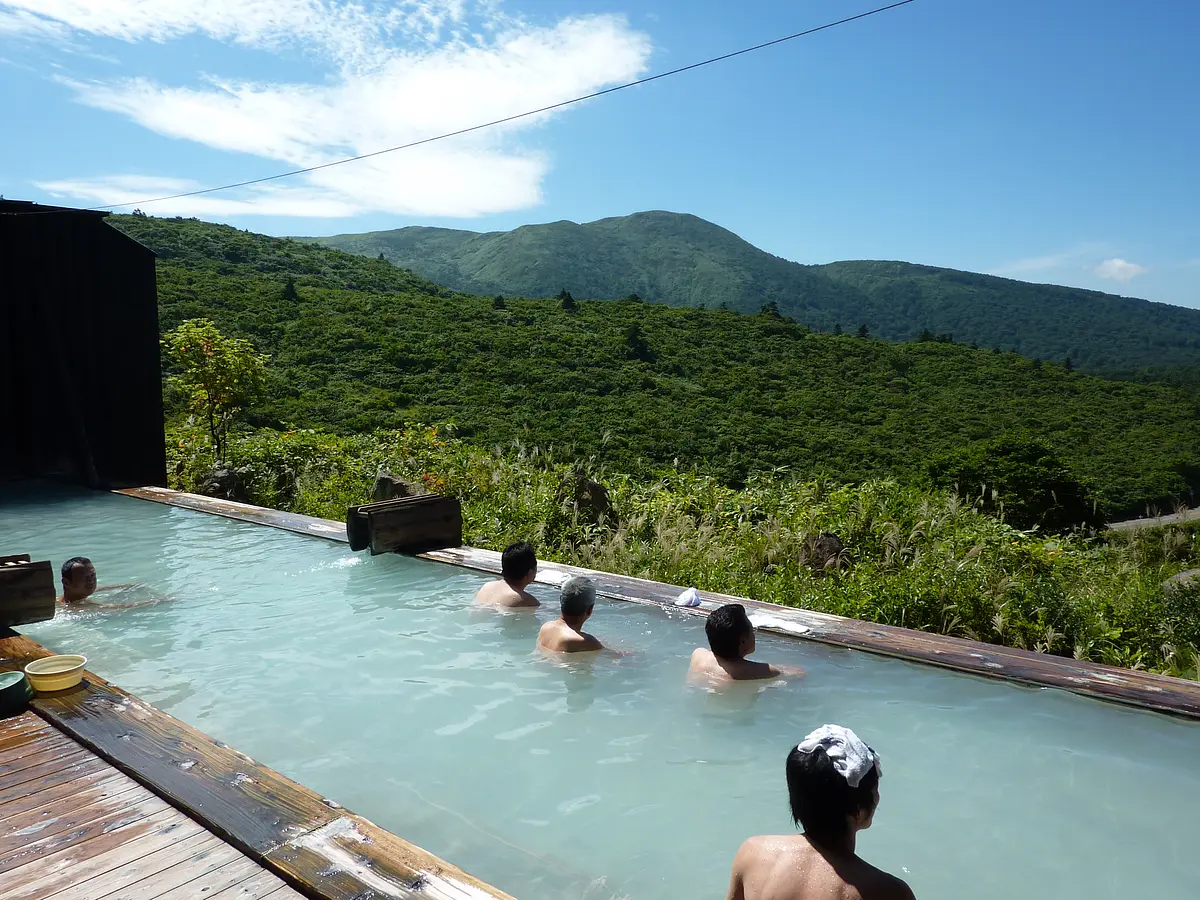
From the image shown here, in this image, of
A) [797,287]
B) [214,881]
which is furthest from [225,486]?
[797,287]

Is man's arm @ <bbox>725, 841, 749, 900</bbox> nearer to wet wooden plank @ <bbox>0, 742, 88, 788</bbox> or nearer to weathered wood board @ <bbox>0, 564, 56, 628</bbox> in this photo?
wet wooden plank @ <bbox>0, 742, 88, 788</bbox>

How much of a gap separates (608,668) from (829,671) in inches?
43.2

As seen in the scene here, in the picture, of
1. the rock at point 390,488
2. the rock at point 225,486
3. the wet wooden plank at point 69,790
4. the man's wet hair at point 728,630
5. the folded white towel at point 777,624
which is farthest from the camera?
the rock at point 225,486

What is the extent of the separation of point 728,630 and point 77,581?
406 centimetres

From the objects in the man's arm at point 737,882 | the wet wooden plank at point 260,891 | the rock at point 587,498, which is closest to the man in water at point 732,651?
the man's arm at point 737,882

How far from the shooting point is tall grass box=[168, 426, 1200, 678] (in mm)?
4883

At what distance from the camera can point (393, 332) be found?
1288 inches

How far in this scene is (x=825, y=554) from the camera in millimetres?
6219

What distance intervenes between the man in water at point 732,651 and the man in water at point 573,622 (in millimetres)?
677

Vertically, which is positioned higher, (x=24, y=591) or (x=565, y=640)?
(x=24, y=591)

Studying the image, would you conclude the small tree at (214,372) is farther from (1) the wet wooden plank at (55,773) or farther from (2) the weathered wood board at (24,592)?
(1) the wet wooden plank at (55,773)

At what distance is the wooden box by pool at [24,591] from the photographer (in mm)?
4230

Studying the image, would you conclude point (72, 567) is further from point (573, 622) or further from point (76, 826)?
point (76, 826)

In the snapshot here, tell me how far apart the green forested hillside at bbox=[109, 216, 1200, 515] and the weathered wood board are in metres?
18.7
